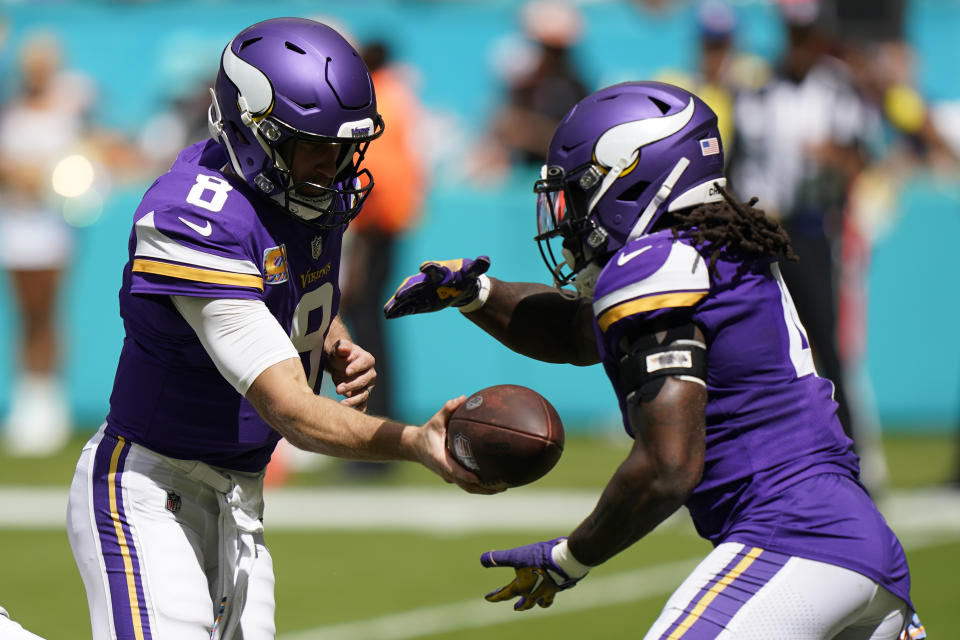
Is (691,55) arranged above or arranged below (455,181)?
above

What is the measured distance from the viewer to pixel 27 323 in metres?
10.0

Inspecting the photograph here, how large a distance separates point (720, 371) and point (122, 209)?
7912 mm

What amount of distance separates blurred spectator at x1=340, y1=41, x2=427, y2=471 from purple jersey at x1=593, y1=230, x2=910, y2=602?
5616 mm

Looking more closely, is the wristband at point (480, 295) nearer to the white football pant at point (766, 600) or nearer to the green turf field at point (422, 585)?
the white football pant at point (766, 600)

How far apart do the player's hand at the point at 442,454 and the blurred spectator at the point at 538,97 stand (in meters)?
7.98

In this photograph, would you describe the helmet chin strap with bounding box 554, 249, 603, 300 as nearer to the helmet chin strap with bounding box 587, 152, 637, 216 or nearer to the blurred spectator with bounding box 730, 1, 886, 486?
the helmet chin strap with bounding box 587, 152, 637, 216

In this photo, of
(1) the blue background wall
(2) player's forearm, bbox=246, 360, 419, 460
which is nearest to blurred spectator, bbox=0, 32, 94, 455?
(1) the blue background wall

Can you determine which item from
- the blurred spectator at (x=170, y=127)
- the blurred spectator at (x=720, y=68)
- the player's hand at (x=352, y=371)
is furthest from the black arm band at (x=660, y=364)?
the blurred spectator at (x=170, y=127)

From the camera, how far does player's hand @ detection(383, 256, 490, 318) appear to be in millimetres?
3846

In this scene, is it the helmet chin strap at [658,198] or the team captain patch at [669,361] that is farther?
the helmet chin strap at [658,198]

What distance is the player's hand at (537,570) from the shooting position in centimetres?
326

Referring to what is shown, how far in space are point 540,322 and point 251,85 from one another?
1070 millimetres

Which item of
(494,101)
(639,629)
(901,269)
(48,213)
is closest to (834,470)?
(639,629)

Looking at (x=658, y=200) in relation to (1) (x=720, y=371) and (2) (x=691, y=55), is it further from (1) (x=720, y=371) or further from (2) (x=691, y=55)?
(2) (x=691, y=55)
